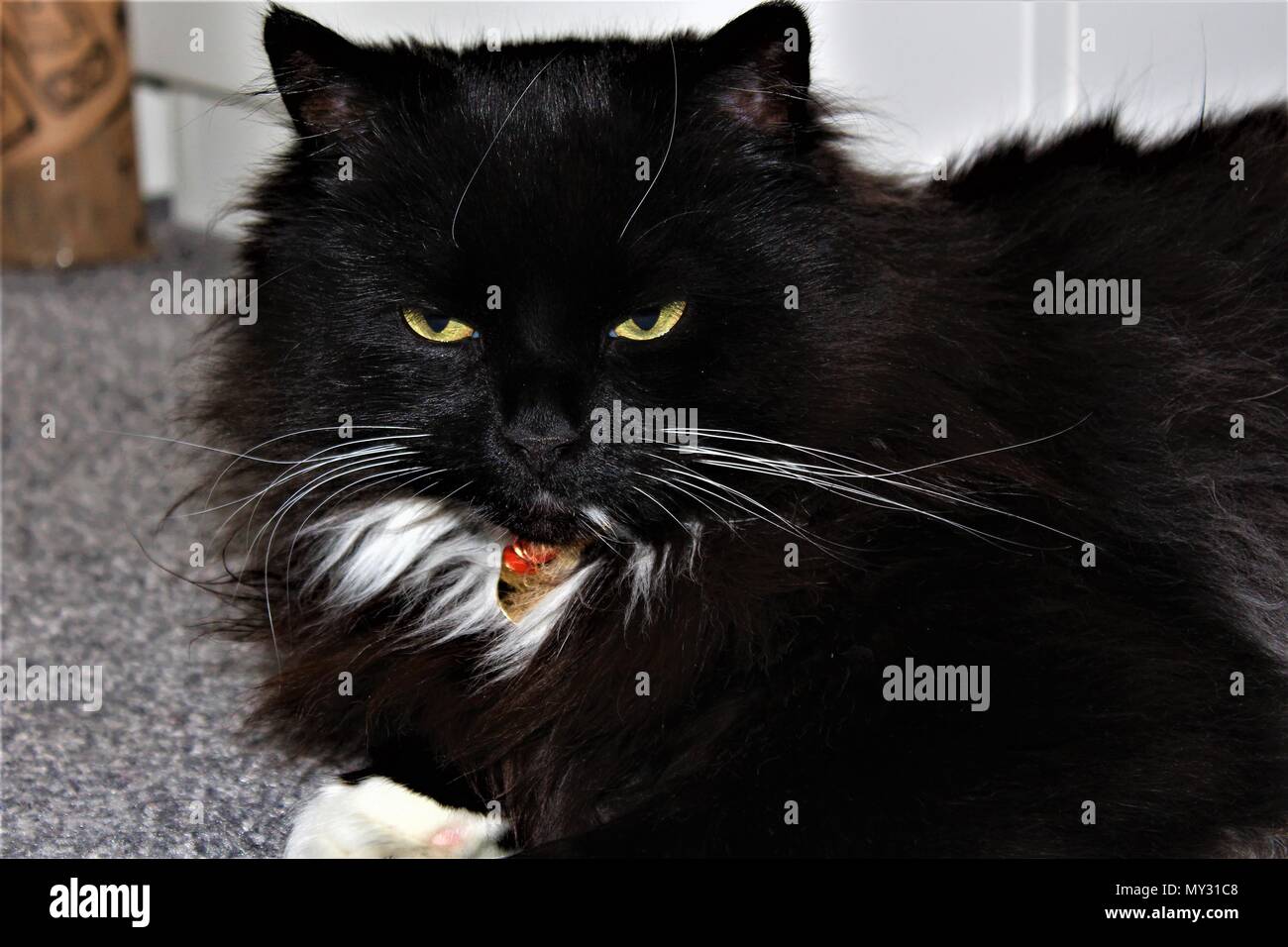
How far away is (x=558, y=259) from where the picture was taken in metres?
1.26

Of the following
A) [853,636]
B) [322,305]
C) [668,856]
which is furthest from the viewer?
[322,305]

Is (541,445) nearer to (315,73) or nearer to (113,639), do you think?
(315,73)

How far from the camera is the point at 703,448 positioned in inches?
50.1

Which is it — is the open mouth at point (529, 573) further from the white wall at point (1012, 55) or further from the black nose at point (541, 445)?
the white wall at point (1012, 55)

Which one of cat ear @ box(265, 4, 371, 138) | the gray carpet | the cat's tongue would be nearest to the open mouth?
the cat's tongue

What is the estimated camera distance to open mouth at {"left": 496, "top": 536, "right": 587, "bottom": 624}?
1406 mm

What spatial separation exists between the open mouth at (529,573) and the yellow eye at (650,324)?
0.79ft

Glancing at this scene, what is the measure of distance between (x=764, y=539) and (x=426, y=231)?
433 mm

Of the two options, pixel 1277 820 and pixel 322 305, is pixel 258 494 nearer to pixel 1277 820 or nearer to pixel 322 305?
pixel 322 305

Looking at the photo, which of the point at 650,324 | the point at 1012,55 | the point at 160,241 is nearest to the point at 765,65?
the point at 650,324

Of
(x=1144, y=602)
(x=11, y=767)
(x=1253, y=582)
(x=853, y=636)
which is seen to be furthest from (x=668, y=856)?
(x=11, y=767)

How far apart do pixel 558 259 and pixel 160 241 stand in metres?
3.44

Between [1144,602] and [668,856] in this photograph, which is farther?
[1144,602]
